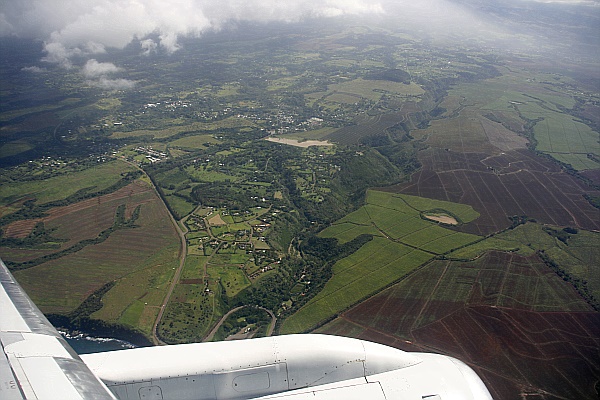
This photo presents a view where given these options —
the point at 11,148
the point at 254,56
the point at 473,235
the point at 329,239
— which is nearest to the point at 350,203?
the point at 329,239

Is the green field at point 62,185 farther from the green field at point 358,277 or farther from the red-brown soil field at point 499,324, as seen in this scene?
the red-brown soil field at point 499,324

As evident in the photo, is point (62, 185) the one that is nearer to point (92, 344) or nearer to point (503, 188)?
point (92, 344)

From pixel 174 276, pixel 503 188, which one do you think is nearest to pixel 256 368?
pixel 174 276

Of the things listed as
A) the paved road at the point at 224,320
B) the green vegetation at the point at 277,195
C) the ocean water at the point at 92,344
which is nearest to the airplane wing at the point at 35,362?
the paved road at the point at 224,320

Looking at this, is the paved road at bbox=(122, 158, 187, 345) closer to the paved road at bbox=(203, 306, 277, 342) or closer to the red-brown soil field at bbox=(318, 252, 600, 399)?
the paved road at bbox=(203, 306, 277, 342)

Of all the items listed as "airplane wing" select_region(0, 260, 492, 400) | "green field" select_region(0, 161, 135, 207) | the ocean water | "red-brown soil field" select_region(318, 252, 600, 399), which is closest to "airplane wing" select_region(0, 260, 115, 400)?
"airplane wing" select_region(0, 260, 492, 400)

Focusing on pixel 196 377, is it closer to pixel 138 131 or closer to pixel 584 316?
pixel 584 316
